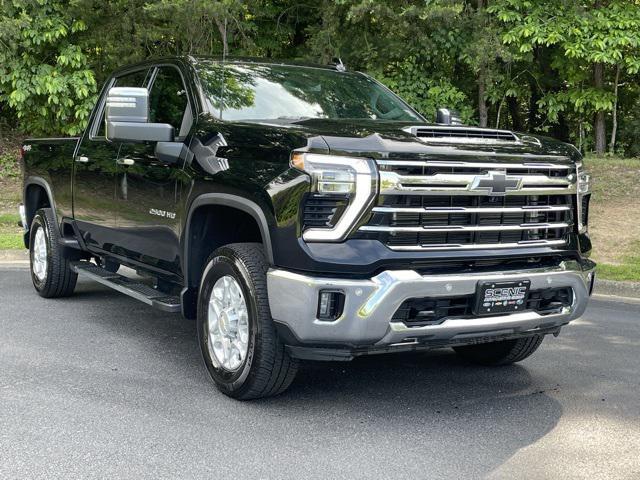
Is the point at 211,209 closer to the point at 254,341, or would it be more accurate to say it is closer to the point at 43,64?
the point at 254,341

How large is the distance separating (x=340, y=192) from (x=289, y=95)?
5.54 feet

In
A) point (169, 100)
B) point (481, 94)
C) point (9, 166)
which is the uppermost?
point (481, 94)

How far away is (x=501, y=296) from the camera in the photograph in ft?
14.1

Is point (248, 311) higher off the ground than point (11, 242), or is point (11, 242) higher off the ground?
point (248, 311)

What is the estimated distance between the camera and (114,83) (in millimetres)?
6961

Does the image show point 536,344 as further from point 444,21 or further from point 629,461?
point 444,21

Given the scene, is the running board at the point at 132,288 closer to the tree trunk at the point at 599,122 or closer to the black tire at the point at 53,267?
the black tire at the point at 53,267

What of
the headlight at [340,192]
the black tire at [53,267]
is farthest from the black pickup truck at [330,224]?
the black tire at [53,267]

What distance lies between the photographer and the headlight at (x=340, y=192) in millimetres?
3986

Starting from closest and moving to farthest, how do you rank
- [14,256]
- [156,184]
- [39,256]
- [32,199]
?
[156,184] → [39,256] → [32,199] → [14,256]

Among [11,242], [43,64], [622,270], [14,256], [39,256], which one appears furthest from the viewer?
[43,64]

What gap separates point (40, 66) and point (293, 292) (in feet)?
38.9

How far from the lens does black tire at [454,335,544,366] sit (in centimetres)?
534

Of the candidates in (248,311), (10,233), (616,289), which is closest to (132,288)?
(248,311)
